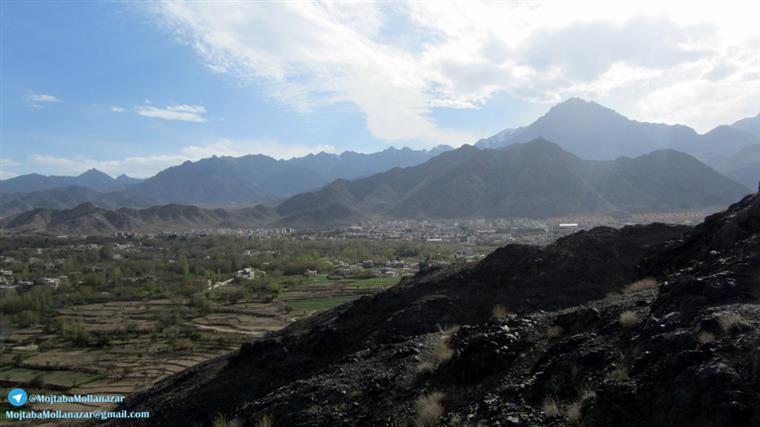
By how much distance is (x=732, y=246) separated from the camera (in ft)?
37.7

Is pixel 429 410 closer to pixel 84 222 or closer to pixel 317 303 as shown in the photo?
pixel 317 303

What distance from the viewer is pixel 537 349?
384 inches

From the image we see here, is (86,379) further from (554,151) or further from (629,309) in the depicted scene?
(554,151)

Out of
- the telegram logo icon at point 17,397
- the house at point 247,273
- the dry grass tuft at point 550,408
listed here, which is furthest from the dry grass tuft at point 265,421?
the house at point 247,273

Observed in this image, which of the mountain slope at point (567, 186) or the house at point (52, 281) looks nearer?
the house at point (52, 281)

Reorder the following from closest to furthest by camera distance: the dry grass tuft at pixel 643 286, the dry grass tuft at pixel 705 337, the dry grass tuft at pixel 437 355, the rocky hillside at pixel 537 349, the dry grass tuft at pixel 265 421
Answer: the rocky hillside at pixel 537 349 < the dry grass tuft at pixel 705 337 < the dry grass tuft at pixel 265 421 < the dry grass tuft at pixel 437 355 < the dry grass tuft at pixel 643 286

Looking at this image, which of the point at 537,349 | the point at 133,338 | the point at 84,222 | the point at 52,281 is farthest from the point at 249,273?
the point at 84,222

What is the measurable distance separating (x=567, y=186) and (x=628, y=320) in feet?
565

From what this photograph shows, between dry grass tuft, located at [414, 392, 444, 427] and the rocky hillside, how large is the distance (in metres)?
0.03

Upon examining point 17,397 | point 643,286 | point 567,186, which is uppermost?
point 567,186

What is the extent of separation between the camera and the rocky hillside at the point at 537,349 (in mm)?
6551

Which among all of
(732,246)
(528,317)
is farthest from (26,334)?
(732,246)

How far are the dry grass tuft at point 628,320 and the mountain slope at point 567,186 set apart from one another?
151 meters

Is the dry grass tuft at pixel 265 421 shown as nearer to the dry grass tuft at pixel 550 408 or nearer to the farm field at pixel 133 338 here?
the dry grass tuft at pixel 550 408
